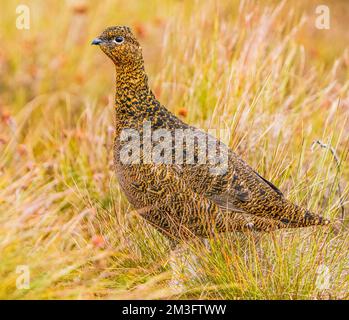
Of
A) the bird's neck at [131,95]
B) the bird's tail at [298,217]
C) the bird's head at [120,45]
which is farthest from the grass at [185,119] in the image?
the bird's head at [120,45]

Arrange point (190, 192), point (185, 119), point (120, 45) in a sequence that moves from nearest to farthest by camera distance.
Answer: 1. point (190, 192)
2. point (120, 45)
3. point (185, 119)

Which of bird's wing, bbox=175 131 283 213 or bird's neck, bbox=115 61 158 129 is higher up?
bird's neck, bbox=115 61 158 129

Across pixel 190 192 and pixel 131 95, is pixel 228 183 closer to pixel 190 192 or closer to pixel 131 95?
pixel 190 192

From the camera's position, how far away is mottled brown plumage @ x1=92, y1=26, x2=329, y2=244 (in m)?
3.89

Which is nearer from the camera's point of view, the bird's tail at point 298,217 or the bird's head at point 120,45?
the bird's tail at point 298,217

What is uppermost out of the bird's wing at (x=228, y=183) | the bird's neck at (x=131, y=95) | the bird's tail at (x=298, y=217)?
the bird's neck at (x=131, y=95)

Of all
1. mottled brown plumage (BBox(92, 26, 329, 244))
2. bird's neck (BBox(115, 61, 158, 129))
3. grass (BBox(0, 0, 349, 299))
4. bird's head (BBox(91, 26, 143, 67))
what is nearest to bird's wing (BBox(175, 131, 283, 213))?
mottled brown plumage (BBox(92, 26, 329, 244))

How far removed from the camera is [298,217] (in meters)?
3.98

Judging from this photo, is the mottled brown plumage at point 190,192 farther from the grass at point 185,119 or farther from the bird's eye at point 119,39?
the grass at point 185,119

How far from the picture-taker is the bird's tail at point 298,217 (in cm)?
395

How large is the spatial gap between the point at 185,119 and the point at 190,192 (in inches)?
56.4

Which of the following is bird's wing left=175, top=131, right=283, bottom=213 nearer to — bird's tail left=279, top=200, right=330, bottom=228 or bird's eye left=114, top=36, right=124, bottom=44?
bird's tail left=279, top=200, right=330, bottom=228

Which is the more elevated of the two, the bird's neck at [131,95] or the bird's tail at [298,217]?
the bird's neck at [131,95]

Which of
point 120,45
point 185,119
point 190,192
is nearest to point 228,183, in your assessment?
point 190,192
